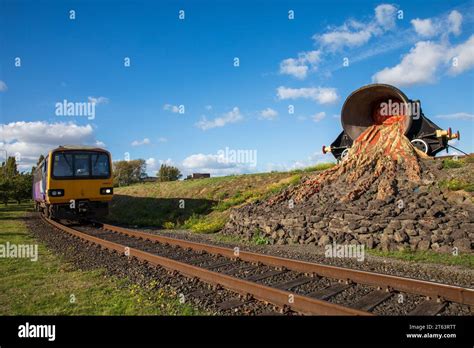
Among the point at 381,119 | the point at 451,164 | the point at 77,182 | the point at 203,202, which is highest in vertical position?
the point at 381,119

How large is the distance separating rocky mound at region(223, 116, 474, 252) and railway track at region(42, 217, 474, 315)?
263 centimetres

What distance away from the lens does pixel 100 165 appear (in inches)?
585

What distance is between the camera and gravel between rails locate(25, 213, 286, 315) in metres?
4.76

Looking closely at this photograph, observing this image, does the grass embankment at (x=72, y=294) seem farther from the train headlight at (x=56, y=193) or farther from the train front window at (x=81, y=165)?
the train front window at (x=81, y=165)

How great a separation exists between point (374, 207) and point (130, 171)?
61189mm

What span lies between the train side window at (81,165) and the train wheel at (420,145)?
13.4 metres

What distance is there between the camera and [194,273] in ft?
20.5

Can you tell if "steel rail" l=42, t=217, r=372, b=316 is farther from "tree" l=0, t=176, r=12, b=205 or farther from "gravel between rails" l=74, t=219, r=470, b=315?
"tree" l=0, t=176, r=12, b=205

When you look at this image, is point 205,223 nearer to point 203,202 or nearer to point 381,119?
point 203,202

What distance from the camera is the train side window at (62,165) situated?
13991mm

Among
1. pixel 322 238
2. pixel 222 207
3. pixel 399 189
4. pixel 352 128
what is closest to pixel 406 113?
pixel 352 128

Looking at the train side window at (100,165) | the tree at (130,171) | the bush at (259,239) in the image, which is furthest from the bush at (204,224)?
the tree at (130,171)

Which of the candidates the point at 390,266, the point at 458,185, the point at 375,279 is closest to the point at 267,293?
the point at 375,279
